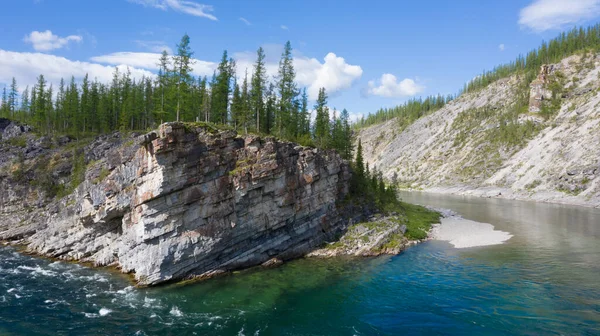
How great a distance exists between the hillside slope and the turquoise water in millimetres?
72680

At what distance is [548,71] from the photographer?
17812cm

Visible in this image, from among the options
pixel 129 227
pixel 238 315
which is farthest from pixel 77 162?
pixel 238 315

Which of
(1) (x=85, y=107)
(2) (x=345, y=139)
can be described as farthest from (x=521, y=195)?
(1) (x=85, y=107)

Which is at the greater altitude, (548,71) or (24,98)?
(548,71)

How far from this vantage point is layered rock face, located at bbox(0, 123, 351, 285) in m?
34.1

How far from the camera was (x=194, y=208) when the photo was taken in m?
35.9

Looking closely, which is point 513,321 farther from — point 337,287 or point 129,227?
point 129,227

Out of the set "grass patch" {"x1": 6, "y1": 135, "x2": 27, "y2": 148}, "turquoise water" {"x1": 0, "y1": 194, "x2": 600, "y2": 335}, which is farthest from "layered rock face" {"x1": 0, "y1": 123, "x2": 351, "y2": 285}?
"grass patch" {"x1": 6, "y1": 135, "x2": 27, "y2": 148}

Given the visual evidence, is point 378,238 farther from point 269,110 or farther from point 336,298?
point 269,110

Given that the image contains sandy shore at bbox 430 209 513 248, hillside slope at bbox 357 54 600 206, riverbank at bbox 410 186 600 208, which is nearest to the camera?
sandy shore at bbox 430 209 513 248

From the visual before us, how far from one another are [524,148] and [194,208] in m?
146

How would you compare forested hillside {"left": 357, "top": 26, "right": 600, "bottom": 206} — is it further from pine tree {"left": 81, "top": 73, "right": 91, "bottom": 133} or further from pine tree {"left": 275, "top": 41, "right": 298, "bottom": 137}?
pine tree {"left": 81, "top": 73, "right": 91, "bottom": 133}

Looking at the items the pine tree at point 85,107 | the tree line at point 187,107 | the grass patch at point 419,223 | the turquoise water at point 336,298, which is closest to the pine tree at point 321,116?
the tree line at point 187,107

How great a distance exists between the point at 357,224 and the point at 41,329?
3735 centimetres
